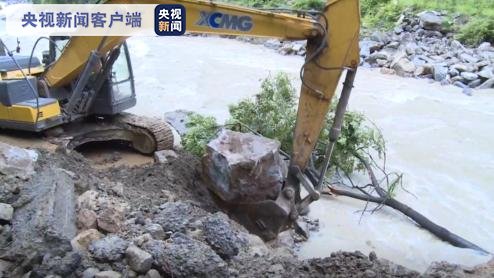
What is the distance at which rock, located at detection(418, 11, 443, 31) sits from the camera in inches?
668

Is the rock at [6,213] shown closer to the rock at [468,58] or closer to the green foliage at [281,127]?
the green foliage at [281,127]

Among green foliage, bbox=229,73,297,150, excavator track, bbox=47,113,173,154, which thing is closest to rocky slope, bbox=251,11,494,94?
green foliage, bbox=229,73,297,150

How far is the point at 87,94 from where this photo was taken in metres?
6.49

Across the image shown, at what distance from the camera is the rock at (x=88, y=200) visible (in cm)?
420


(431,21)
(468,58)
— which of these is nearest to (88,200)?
(468,58)

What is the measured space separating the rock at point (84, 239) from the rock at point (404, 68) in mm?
11789

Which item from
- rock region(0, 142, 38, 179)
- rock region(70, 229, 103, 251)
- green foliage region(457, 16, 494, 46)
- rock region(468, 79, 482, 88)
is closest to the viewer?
rock region(70, 229, 103, 251)

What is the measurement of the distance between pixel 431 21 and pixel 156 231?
1492cm

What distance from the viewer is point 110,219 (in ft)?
13.2

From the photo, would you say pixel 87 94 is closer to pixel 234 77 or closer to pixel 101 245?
pixel 101 245

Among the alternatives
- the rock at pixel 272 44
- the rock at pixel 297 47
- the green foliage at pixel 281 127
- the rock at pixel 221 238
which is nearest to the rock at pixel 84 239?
the rock at pixel 221 238

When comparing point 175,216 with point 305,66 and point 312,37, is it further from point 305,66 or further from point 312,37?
point 312,37

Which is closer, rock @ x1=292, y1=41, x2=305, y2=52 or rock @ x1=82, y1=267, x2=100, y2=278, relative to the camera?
rock @ x1=82, y1=267, x2=100, y2=278

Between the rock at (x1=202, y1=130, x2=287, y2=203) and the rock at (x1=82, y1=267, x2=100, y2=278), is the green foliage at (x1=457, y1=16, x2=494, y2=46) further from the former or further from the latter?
the rock at (x1=82, y1=267, x2=100, y2=278)
